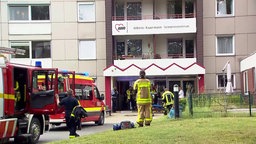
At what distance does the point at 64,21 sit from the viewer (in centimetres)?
3816

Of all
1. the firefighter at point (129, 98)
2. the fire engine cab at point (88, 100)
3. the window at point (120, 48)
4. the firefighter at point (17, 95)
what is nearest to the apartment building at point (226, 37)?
the firefighter at point (129, 98)

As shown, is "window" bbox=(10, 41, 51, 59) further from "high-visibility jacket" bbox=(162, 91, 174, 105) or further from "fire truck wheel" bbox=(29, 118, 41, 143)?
"fire truck wheel" bbox=(29, 118, 41, 143)

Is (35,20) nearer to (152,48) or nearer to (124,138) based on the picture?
(152,48)

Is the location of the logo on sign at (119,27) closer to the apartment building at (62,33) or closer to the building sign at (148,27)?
the building sign at (148,27)

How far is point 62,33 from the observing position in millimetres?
38125

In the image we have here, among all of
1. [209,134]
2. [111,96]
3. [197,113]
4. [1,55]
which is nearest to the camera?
[209,134]

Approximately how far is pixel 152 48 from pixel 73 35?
6139mm

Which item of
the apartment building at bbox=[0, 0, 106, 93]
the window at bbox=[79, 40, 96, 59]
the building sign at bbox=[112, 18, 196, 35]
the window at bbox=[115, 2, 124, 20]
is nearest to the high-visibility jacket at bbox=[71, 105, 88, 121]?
the building sign at bbox=[112, 18, 196, 35]

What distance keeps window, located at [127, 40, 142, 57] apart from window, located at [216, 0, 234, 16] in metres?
6.48

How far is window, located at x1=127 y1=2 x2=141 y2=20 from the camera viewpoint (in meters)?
38.1

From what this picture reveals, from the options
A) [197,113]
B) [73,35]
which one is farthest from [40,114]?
[73,35]

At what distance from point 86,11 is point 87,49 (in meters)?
2.97

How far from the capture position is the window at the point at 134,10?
3806 cm

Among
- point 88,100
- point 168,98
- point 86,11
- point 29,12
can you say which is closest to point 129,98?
point 86,11
